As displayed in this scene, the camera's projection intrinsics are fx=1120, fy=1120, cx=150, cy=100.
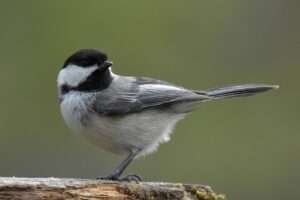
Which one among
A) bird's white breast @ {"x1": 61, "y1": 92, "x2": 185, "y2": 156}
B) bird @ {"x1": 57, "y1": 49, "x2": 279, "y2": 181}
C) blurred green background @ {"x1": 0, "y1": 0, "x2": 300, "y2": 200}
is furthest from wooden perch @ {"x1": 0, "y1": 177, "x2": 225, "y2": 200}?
blurred green background @ {"x1": 0, "y1": 0, "x2": 300, "y2": 200}

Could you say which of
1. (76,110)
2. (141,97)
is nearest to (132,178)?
(76,110)

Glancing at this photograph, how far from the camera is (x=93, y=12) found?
400 inches

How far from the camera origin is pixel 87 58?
548cm

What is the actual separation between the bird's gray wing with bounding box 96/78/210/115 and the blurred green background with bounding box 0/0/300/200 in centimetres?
157

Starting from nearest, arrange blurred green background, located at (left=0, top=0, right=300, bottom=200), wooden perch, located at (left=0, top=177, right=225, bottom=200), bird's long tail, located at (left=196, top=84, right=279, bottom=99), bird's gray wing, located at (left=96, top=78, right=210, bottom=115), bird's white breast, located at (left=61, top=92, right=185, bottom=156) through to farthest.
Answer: wooden perch, located at (left=0, top=177, right=225, bottom=200) → bird's white breast, located at (left=61, top=92, right=185, bottom=156) → bird's gray wing, located at (left=96, top=78, right=210, bottom=115) → bird's long tail, located at (left=196, top=84, right=279, bottom=99) → blurred green background, located at (left=0, top=0, right=300, bottom=200)

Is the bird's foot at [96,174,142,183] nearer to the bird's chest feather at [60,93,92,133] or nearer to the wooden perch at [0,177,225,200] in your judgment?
the wooden perch at [0,177,225,200]

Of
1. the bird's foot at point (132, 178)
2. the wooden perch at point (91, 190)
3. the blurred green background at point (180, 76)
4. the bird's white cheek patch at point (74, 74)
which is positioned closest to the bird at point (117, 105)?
the bird's white cheek patch at point (74, 74)

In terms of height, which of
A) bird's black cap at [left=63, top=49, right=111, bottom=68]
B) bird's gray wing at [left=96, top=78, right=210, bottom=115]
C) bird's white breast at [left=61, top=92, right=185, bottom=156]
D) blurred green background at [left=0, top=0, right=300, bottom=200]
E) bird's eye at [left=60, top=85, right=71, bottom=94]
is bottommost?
blurred green background at [left=0, top=0, right=300, bottom=200]

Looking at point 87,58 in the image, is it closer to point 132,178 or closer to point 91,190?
point 132,178

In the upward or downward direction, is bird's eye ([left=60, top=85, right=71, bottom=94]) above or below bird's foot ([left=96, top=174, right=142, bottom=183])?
above

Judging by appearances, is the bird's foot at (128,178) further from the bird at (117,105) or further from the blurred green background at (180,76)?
the blurred green background at (180,76)

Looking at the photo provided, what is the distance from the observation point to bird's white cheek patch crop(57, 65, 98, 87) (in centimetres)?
546

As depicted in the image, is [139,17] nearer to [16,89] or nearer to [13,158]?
[16,89]

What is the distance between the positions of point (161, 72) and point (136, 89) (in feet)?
11.0
